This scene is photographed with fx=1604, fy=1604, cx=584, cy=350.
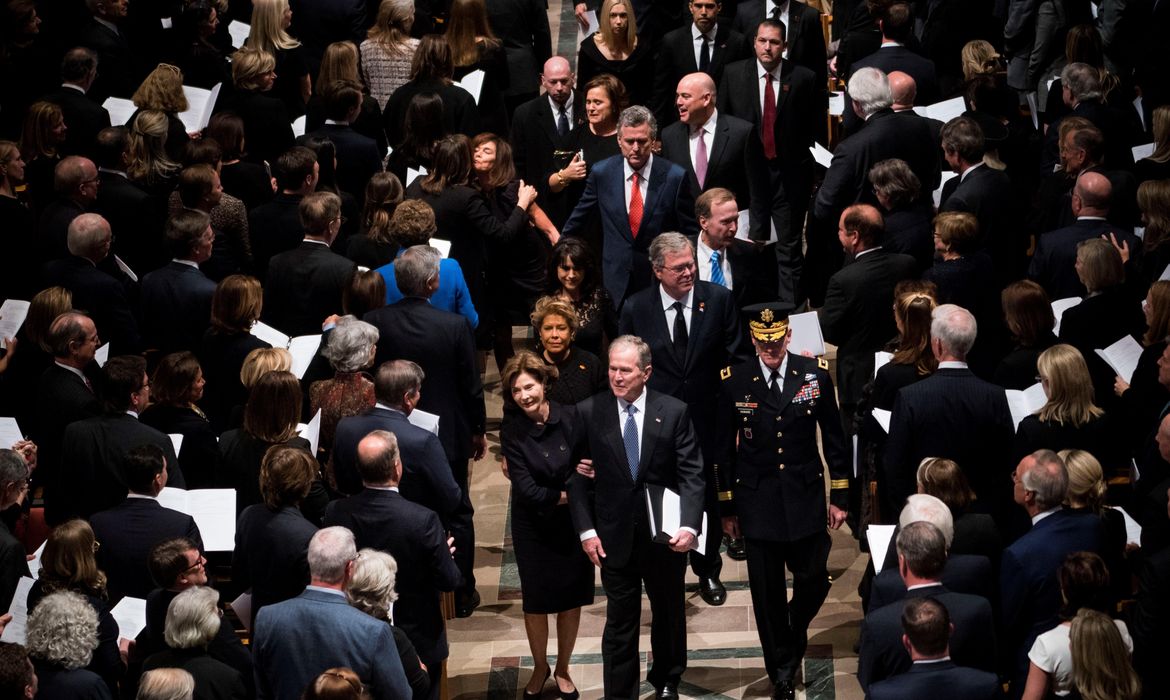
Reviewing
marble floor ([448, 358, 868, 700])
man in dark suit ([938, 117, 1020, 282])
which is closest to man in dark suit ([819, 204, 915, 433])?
man in dark suit ([938, 117, 1020, 282])

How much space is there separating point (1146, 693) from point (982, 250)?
3.22 metres

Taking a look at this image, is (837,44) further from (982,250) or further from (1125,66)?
(982,250)

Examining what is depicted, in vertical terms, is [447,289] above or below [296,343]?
above

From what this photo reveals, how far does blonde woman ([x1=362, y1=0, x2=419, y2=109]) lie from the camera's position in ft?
36.5

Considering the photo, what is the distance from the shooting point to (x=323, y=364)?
27.1 ft

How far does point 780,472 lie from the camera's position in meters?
7.79

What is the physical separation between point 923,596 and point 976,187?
12.7 feet

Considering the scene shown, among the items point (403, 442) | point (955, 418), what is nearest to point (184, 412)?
point (403, 442)

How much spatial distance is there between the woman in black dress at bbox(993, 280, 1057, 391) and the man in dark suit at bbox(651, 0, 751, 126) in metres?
4.11

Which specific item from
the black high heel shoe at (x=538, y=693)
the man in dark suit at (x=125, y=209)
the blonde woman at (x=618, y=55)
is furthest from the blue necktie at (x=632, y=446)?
the blonde woman at (x=618, y=55)

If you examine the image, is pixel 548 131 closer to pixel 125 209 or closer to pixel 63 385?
pixel 125 209

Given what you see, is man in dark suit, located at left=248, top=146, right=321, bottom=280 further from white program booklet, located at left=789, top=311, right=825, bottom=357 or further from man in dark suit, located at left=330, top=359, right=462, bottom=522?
white program booklet, located at left=789, top=311, right=825, bottom=357

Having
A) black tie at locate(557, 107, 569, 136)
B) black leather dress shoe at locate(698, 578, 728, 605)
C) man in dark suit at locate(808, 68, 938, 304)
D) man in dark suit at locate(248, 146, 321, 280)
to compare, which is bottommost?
black leather dress shoe at locate(698, 578, 728, 605)

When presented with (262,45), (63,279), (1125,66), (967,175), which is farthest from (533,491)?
(1125,66)
